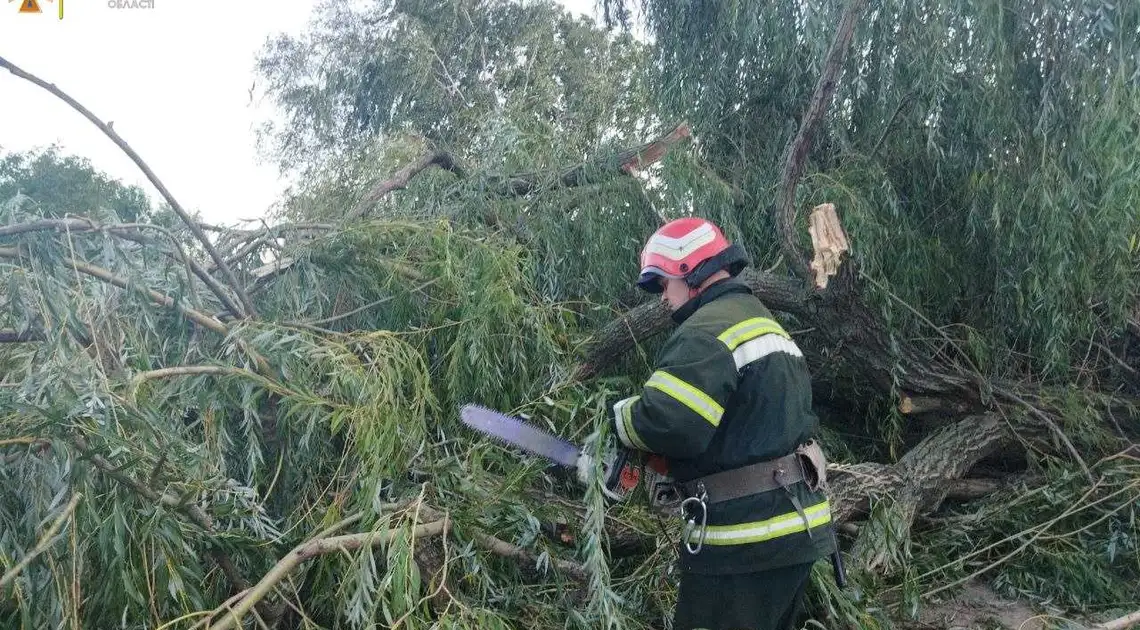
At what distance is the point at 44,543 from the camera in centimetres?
181

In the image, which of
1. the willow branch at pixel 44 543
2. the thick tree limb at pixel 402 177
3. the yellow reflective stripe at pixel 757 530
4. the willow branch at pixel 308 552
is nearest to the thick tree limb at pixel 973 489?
the yellow reflective stripe at pixel 757 530

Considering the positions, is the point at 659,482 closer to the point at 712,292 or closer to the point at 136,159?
the point at 712,292

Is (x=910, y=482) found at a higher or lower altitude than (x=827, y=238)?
lower

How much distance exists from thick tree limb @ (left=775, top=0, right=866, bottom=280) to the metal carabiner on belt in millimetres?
1554

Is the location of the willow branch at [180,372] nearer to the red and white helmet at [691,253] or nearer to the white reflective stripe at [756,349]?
the red and white helmet at [691,253]

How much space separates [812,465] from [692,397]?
20.3 inches

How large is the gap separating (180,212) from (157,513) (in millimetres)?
1230

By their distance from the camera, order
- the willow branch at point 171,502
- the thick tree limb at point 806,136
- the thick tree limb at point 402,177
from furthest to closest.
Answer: the thick tree limb at point 402,177
the thick tree limb at point 806,136
the willow branch at point 171,502

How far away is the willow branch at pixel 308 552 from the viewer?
6.69ft

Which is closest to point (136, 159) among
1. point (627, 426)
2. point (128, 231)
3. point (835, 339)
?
point (128, 231)

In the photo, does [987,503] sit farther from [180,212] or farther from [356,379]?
[180,212]

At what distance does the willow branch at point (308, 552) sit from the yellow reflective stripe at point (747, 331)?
0.99 metres

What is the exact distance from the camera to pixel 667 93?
4.71m

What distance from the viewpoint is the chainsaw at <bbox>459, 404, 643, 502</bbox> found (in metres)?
2.38
